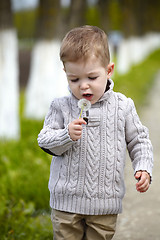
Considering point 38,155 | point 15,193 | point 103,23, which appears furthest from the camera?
point 103,23

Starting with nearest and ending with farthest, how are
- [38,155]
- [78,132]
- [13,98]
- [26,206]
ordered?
[78,132] < [26,206] < [38,155] < [13,98]

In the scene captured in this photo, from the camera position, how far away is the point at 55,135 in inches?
104

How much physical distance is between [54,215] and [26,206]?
1534 mm

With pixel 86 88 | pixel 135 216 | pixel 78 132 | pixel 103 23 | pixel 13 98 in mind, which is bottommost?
pixel 135 216

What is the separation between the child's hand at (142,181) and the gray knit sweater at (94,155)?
26mm

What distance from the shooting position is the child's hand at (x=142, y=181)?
2619 millimetres

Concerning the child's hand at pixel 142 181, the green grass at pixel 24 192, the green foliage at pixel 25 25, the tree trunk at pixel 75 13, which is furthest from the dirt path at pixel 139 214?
the green foliage at pixel 25 25

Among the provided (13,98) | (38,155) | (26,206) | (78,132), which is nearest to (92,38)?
(78,132)

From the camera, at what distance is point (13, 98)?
807 centimetres

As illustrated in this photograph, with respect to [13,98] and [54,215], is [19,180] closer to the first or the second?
[54,215]

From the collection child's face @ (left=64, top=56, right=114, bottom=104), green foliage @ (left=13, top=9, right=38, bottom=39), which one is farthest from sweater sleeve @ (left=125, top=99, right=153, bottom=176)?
green foliage @ (left=13, top=9, right=38, bottom=39)

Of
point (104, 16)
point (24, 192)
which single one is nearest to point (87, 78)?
point (24, 192)

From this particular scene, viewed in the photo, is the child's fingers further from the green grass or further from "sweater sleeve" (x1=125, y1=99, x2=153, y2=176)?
the green grass

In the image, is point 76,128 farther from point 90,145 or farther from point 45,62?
point 45,62
